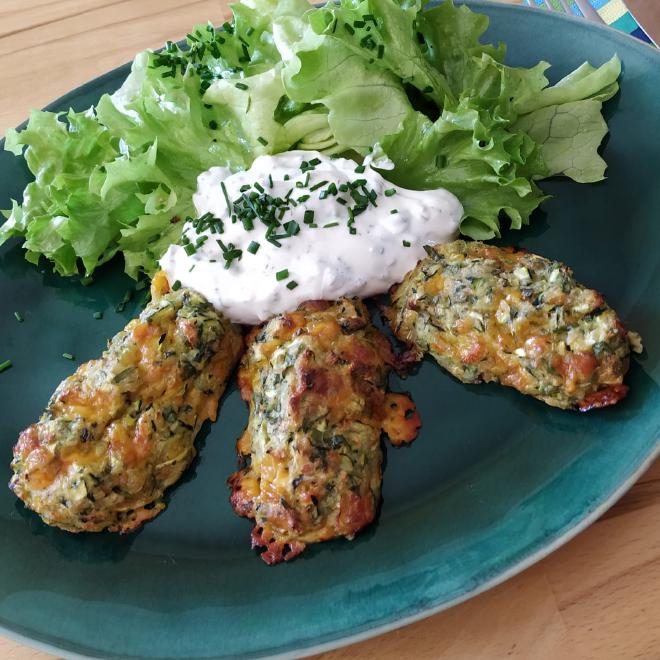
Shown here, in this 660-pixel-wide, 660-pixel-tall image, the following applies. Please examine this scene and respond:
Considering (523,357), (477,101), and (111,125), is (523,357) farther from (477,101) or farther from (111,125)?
(111,125)

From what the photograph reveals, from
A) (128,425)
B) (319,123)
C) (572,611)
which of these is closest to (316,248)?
(319,123)

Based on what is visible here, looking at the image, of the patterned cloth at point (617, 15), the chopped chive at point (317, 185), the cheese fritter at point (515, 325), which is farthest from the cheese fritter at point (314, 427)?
the patterned cloth at point (617, 15)

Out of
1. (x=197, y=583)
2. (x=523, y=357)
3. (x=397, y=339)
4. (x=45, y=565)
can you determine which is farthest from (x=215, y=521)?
(x=523, y=357)

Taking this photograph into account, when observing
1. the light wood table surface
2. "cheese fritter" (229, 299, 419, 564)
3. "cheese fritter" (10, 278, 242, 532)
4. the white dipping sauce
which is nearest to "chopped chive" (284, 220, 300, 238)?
the white dipping sauce

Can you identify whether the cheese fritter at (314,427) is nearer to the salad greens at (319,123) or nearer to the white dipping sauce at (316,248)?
the white dipping sauce at (316,248)

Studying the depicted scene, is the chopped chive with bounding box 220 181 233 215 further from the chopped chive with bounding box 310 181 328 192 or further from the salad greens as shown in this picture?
the chopped chive with bounding box 310 181 328 192

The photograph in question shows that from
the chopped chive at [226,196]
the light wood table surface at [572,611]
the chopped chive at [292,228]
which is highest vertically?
the chopped chive at [226,196]

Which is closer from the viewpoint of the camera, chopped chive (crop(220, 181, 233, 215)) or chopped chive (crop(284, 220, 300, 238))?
chopped chive (crop(284, 220, 300, 238))
